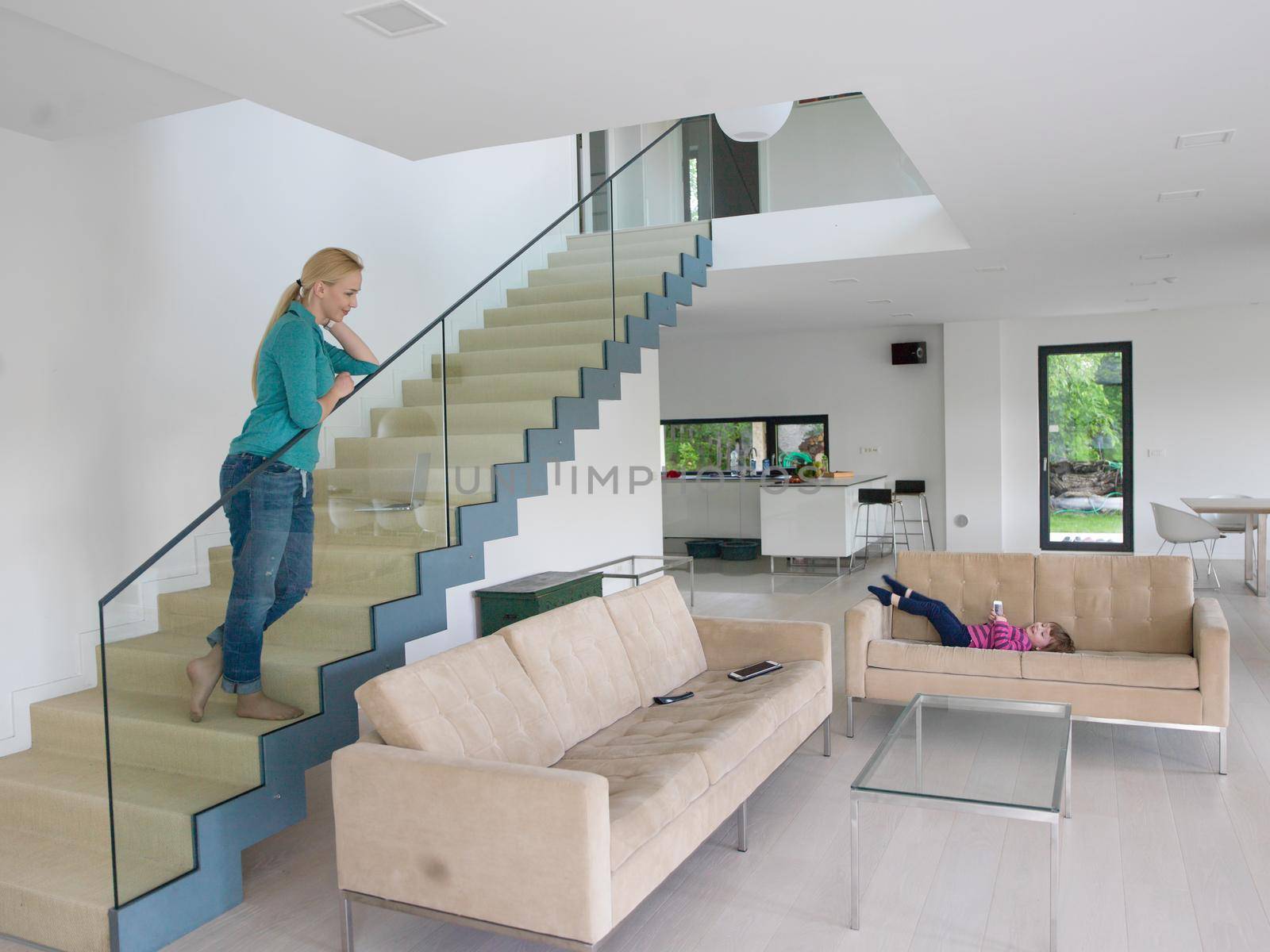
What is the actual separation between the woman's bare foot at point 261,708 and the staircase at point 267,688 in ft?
0.12

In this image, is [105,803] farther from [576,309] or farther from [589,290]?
[589,290]

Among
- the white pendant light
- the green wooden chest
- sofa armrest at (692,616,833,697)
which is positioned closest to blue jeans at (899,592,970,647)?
sofa armrest at (692,616,833,697)

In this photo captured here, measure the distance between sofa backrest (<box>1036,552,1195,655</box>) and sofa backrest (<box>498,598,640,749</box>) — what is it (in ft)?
Answer: 7.68

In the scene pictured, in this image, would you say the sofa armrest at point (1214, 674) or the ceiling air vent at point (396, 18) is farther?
the sofa armrest at point (1214, 674)

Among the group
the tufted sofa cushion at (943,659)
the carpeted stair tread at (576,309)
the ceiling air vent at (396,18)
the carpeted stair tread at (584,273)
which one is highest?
the ceiling air vent at (396,18)

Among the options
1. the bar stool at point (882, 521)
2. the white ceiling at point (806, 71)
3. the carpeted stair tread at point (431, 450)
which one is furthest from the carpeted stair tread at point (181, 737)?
the bar stool at point (882, 521)

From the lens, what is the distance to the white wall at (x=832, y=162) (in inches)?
286

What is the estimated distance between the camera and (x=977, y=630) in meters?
4.84

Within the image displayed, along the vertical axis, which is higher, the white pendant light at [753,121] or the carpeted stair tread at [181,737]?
the white pendant light at [753,121]

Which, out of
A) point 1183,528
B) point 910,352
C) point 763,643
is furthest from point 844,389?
point 763,643

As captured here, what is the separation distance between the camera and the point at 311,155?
5656 mm

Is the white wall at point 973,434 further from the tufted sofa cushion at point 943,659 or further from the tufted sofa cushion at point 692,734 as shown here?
the tufted sofa cushion at point 692,734

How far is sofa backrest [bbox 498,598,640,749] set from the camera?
11.3 ft

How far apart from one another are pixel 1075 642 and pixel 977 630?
50cm
